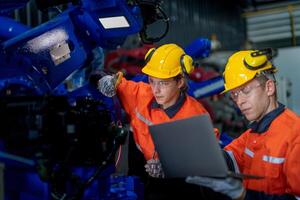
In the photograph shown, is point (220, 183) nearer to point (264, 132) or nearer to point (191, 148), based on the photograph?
point (191, 148)

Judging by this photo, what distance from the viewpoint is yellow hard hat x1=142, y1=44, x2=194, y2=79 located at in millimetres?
2584

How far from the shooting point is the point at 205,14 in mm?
7938

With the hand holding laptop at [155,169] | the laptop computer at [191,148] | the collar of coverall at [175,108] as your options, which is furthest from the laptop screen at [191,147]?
the collar of coverall at [175,108]

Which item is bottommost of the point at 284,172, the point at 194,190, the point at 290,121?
the point at 194,190

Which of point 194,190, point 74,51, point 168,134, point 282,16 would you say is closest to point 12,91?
point 74,51

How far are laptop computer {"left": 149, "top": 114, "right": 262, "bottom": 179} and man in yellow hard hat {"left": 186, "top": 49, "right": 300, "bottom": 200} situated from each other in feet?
0.58

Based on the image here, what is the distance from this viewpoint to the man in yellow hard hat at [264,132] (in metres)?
1.99

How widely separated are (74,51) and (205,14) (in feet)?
19.0

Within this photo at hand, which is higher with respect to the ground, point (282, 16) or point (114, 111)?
point (282, 16)

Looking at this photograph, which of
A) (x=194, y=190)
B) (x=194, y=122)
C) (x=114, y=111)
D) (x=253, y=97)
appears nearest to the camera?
(x=194, y=122)

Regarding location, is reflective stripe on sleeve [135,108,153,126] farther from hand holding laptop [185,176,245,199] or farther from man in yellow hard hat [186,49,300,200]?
hand holding laptop [185,176,245,199]

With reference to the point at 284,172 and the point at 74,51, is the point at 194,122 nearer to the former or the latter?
the point at 284,172

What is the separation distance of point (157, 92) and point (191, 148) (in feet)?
2.78

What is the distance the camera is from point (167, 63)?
2.60m
